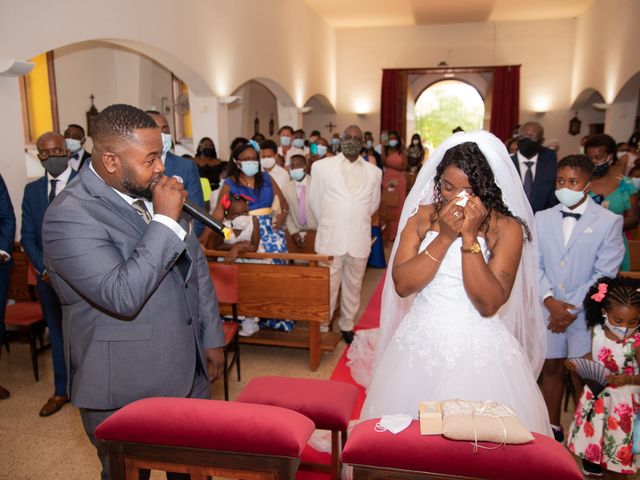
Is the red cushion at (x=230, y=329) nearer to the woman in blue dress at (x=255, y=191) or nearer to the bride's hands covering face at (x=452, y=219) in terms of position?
the woman in blue dress at (x=255, y=191)

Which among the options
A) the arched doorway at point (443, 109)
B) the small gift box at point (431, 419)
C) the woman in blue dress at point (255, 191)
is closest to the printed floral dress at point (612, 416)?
the small gift box at point (431, 419)

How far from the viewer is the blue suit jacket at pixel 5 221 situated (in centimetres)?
364

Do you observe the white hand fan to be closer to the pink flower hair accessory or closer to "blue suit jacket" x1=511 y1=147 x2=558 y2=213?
the pink flower hair accessory

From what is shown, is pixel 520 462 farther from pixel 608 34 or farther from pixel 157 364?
pixel 608 34

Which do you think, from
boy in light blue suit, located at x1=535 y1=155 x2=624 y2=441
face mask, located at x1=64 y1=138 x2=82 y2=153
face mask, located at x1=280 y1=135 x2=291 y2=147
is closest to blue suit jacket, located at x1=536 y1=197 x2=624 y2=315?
boy in light blue suit, located at x1=535 y1=155 x2=624 y2=441

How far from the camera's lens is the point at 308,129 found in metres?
16.3

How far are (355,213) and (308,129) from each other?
12172 mm

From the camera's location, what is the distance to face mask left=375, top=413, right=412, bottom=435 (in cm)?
139

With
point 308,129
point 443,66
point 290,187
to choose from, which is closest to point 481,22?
point 443,66

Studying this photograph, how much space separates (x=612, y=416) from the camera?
272 cm

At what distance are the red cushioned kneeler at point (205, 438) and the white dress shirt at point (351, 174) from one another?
328 cm

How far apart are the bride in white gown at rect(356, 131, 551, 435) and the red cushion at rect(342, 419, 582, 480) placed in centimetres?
66

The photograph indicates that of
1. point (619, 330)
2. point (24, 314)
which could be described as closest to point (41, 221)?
point (24, 314)

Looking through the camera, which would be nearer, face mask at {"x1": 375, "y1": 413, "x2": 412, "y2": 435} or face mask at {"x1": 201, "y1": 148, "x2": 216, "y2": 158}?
face mask at {"x1": 375, "y1": 413, "x2": 412, "y2": 435}
